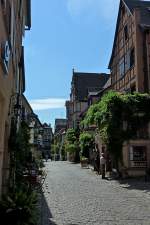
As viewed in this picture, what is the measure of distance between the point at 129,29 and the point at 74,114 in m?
34.1

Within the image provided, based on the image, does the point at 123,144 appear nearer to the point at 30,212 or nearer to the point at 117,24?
the point at 117,24

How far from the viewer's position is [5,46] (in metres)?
8.39

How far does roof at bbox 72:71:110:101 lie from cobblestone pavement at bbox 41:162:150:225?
148ft

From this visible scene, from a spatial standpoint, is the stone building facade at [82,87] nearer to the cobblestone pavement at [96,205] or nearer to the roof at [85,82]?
the roof at [85,82]

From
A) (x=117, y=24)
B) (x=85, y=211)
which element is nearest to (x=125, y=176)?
(x=85, y=211)

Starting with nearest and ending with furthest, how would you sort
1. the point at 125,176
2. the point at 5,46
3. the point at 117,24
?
the point at 5,46 → the point at 125,176 → the point at 117,24

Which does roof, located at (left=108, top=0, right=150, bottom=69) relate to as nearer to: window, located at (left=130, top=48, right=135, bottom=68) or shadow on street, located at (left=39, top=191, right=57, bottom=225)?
window, located at (left=130, top=48, right=135, bottom=68)

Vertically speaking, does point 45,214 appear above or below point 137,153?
below

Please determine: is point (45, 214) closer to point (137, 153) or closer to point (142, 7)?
point (137, 153)

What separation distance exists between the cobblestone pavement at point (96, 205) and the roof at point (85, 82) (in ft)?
148

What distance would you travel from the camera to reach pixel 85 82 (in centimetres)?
6675

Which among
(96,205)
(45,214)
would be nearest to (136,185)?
(96,205)

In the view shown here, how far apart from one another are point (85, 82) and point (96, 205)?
2123 inches

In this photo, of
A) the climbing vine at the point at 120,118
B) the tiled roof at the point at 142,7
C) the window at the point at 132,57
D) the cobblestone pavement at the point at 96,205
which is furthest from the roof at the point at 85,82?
the cobblestone pavement at the point at 96,205
